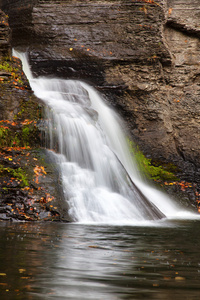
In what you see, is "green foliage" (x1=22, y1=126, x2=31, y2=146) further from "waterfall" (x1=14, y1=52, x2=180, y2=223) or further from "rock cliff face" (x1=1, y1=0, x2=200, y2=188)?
"rock cliff face" (x1=1, y1=0, x2=200, y2=188)

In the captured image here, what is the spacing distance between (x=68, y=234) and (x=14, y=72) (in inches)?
246

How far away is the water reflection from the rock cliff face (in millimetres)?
8440

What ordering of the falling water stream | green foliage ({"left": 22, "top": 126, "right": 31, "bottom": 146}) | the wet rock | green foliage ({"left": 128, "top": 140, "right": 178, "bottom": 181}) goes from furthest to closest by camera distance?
the wet rock < green foliage ({"left": 128, "top": 140, "right": 178, "bottom": 181}) < green foliage ({"left": 22, "top": 126, "right": 31, "bottom": 146}) < the falling water stream

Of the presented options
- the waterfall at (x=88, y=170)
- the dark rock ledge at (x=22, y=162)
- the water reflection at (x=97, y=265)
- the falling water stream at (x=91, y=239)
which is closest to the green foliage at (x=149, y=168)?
the falling water stream at (x=91, y=239)

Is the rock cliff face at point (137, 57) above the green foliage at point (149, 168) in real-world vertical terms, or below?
above

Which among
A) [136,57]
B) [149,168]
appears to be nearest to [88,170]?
[149,168]

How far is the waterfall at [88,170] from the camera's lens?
7.66m

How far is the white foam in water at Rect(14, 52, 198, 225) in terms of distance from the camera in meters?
7.64

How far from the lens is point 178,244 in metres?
4.76

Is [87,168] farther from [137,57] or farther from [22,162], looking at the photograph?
[137,57]

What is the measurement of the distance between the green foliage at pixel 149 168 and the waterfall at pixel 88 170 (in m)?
1.03

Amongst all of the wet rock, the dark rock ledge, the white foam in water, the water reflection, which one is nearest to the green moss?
the dark rock ledge

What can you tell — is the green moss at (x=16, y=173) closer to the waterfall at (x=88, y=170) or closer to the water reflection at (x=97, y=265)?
the waterfall at (x=88, y=170)

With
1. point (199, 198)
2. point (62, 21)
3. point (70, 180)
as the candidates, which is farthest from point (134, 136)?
point (70, 180)
